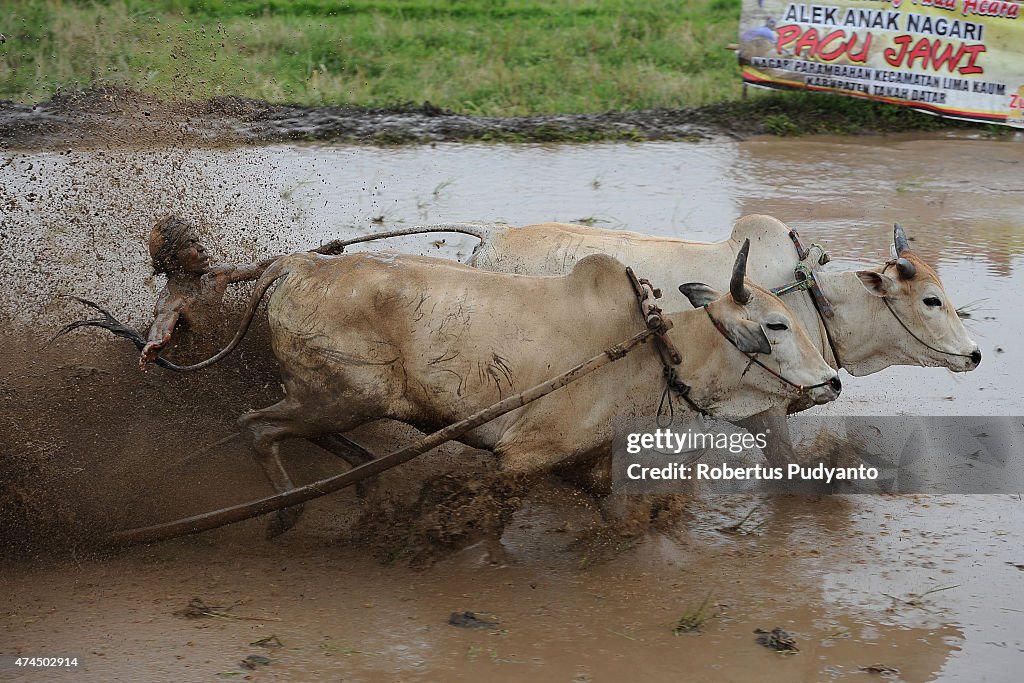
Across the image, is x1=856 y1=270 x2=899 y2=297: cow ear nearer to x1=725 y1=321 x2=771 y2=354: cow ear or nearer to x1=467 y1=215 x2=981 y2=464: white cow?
x1=467 y1=215 x2=981 y2=464: white cow

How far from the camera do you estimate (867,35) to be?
10398 millimetres

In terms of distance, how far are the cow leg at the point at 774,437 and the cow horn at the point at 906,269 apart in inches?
32.3

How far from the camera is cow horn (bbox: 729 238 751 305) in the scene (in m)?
4.32

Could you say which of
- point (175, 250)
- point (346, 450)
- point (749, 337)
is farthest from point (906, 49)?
point (175, 250)

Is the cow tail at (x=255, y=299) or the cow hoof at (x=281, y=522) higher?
the cow tail at (x=255, y=299)

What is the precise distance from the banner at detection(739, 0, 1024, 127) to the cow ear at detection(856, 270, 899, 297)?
5.74 m

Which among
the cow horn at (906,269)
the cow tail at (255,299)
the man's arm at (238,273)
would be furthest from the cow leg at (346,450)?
the cow horn at (906,269)

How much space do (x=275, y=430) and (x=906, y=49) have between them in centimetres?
772

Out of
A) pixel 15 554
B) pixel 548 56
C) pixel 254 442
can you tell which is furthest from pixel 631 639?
pixel 548 56

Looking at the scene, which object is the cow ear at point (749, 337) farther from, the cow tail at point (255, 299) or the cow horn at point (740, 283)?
the cow tail at point (255, 299)

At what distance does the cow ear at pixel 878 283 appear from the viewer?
5234 millimetres

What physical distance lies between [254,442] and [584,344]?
1.35 meters

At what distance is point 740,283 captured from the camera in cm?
442

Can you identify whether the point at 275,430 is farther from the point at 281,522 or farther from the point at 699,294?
the point at 699,294
